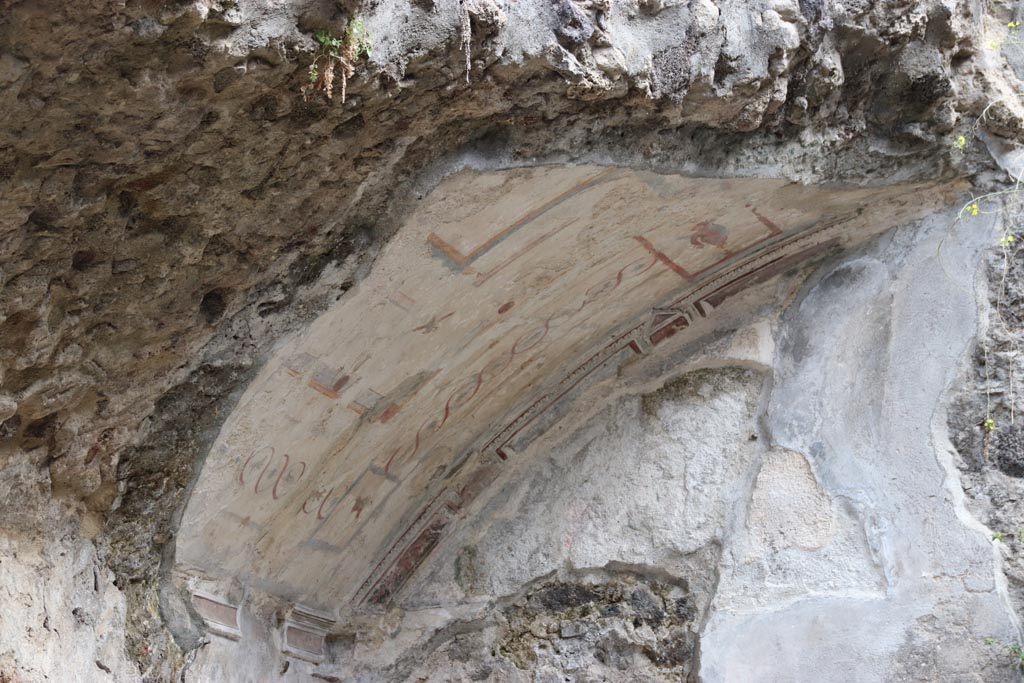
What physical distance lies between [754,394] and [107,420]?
2321 millimetres

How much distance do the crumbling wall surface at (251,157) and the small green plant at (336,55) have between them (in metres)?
0.03

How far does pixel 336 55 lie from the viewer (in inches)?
114

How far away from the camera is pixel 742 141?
3.93 metres

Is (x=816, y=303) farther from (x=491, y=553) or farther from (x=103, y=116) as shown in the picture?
(x=103, y=116)

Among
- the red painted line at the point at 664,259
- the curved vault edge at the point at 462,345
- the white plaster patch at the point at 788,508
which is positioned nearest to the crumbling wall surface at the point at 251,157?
the white plaster patch at the point at 788,508

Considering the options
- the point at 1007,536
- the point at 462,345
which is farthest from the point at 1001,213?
the point at 462,345

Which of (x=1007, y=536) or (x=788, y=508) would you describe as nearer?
(x=1007, y=536)

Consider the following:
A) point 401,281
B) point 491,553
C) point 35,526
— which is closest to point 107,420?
point 35,526

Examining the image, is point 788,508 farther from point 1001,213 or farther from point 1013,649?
point 1001,213

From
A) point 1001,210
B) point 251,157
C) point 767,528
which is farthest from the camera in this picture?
point 1001,210

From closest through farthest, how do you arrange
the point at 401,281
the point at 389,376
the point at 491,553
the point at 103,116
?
the point at 103,116 → the point at 401,281 → the point at 389,376 → the point at 491,553

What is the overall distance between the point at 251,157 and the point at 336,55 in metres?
0.40

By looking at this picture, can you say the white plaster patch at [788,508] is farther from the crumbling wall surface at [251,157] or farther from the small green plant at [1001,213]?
the small green plant at [1001,213]

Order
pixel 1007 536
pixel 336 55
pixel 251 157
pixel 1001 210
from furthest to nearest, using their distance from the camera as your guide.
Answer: pixel 1001 210 → pixel 1007 536 → pixel 251 157 → pixel 336 55
